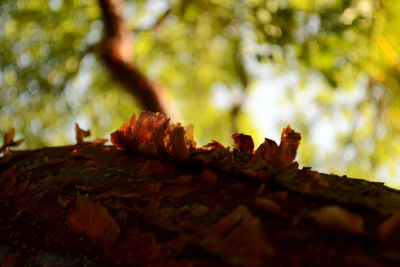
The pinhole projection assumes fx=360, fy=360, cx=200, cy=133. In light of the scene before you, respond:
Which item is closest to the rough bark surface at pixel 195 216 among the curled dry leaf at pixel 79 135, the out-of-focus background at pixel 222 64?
the curled dry leaf at pixel 79 135

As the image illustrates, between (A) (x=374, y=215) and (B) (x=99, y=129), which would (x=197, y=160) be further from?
(B) (x=99, y=129)

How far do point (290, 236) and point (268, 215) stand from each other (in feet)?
0.17

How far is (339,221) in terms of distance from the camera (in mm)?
405

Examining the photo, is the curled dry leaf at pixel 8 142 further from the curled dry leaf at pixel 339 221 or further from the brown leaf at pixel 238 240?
the curled dry leaf at pixel 339 221

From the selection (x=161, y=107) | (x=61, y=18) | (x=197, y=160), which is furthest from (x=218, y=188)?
(x=61, y=18)

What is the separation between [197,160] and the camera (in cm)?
63

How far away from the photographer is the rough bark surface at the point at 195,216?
16.0 inches

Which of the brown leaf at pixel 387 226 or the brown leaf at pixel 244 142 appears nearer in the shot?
the brown leaf at pixel 387 226

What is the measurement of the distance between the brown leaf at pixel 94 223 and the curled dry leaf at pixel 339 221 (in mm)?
273

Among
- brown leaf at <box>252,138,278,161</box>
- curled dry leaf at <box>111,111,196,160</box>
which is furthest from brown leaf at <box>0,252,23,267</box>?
brown leaf at <box>252,138,278,161</box>

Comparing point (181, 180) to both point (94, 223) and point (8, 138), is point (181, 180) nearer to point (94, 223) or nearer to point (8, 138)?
point (94, 223)

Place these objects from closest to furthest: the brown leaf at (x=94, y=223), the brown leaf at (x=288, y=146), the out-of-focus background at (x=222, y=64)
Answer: the brown leaf at (x=94, y=223) < the brown leaf at (x=288, y=146) < the out-of-focus background at (x=222, y=64)

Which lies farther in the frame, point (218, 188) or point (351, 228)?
point (218, 188)

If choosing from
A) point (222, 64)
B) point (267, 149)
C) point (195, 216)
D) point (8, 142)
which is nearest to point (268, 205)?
point (195, 216)
